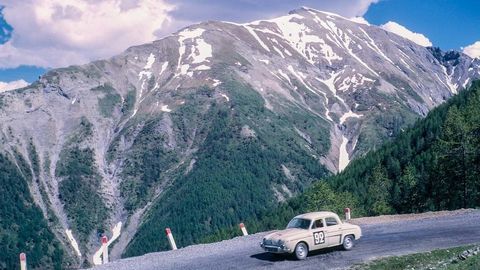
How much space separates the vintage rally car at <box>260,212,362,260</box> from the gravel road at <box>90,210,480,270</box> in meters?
0.63

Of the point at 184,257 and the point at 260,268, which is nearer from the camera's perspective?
the point at 260,268

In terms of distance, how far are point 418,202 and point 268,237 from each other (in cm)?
6948

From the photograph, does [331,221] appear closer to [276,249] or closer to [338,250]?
[338,250]

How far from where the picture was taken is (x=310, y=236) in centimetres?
2891

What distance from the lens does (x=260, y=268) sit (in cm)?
2642

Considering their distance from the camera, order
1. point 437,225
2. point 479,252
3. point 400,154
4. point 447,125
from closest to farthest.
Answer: point 479,252, point 437,225, point 447,125, point 400,154

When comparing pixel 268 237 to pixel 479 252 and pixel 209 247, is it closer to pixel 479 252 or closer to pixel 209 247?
pixel 209 247

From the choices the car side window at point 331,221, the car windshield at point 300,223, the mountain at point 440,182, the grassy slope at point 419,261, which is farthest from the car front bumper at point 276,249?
the mountain at point 440,182

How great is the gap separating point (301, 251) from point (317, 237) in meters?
1.37

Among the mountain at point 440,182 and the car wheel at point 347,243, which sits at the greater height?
the mountain at point 440,182

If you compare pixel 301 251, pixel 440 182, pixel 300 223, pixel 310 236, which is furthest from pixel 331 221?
pixel 440 182

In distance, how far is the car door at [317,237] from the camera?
29.0 meters

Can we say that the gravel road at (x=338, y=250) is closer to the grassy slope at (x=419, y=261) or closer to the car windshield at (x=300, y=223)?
the grassy slope at (x=419, y=261)

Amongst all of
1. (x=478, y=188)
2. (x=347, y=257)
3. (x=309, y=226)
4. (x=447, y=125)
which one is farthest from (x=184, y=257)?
(x=478, y=188)
